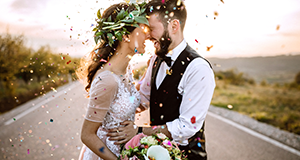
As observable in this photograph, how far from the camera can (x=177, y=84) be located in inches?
75.0

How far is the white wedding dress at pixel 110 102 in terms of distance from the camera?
5.40 feet

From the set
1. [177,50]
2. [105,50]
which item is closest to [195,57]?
[177,50]

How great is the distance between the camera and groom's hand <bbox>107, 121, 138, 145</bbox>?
70.7 inches

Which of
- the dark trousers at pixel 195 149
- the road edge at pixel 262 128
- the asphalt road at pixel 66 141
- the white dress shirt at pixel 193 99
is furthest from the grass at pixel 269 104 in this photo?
the white dress shirt at pixel 193 99

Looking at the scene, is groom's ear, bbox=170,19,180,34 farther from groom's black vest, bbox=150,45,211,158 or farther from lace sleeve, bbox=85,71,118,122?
lace sleeve, bbox=85,71,118,122

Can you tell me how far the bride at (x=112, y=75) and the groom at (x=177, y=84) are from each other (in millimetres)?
178

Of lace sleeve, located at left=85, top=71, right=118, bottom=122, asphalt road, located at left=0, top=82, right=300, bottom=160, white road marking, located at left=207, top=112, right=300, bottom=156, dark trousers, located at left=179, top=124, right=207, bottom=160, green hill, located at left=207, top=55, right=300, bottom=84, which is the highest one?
lace sleeve, located at left=85, top=71, right=118, bottom=122

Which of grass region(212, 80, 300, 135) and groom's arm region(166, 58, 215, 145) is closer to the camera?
groom's arm region(166, 58, 215, 145)

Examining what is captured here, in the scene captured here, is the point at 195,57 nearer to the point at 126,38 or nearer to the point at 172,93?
the point at 172,93

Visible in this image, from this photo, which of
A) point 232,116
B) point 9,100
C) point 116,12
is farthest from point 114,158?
point 9,100

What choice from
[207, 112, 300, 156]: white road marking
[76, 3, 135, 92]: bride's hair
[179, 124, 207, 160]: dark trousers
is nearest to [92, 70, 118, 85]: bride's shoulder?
[76, 3, 135, 92]: bride's hair

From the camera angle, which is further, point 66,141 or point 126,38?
point 66,141

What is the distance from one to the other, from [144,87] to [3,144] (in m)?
4.38

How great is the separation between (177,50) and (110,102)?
0.98m
